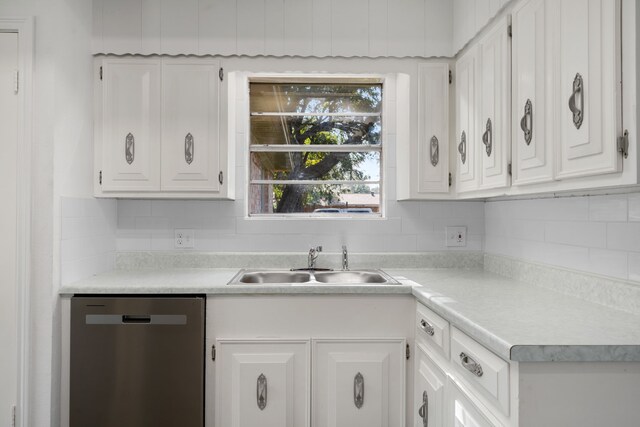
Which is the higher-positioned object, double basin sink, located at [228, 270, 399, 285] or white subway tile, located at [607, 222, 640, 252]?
white subway tile, located at [607, 222, 640, 252]

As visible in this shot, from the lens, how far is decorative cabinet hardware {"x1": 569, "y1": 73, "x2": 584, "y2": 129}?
1210mm

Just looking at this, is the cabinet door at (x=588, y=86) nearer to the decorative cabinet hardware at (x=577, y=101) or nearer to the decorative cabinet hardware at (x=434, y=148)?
the decorative cabinet hardware at (x=577, y=101)

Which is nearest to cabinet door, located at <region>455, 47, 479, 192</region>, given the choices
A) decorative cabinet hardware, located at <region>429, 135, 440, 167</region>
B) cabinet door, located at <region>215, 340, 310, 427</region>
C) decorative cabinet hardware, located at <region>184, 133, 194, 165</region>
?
decorative cabinet hardware, located at <region>429, 135, 440, 167</region>

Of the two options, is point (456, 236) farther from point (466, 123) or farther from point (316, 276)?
point (316, 276)

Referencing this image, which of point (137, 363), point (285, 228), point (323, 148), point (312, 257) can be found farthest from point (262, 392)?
point (323, 148)

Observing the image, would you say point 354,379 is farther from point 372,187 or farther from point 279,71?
point 279,71

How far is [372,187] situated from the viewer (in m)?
2.62

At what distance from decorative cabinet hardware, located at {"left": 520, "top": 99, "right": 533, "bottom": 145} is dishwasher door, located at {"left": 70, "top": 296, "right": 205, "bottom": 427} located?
4.91 ft

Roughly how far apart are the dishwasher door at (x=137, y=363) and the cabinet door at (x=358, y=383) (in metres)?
0.54

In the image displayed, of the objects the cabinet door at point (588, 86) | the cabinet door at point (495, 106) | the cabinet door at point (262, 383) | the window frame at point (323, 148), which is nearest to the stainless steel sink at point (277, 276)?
the window frame at point (323, 148)

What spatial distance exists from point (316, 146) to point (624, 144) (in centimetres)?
175

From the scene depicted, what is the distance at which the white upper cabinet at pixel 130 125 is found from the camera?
2.16 meters

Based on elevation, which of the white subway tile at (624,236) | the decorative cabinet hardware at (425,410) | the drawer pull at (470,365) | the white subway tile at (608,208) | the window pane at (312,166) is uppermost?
the window pane at (312,166)

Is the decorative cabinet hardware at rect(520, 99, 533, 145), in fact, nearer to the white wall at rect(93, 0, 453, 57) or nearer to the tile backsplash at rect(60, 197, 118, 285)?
the white wall at rect(93, 0, 453, 57)
